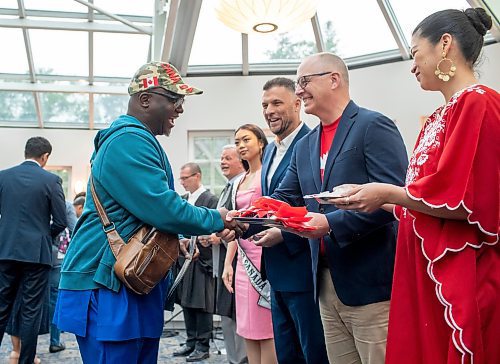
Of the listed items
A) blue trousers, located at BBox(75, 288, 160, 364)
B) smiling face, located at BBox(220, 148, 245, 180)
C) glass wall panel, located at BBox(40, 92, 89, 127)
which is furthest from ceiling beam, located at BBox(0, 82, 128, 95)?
blue trousers, located at BBox(75, 288, 160, 364)

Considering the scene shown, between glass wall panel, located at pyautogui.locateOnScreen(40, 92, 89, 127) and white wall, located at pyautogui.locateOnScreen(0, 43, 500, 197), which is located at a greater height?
glass wall panel, located at pyautogui.locateOnScreen(40, 92, 89, 127)

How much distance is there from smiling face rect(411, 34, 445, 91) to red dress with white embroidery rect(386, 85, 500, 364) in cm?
12

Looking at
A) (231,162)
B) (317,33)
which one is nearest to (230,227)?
(231,162)

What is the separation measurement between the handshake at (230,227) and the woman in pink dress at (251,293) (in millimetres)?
572

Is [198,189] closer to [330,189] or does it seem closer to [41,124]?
[330,189]

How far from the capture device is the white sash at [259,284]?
264 centimetres

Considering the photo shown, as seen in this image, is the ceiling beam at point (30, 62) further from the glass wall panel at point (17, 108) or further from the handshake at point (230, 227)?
→ the handshake at point (230, 227)

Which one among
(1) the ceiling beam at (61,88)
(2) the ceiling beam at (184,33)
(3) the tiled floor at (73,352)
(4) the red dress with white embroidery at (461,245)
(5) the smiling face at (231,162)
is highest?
(1) the ceiling beam at (61,88)

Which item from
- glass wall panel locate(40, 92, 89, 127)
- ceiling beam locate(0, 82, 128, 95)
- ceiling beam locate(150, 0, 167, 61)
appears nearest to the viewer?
ceiling beam locate(150, 0, 167, 61)

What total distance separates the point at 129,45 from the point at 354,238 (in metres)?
7.93

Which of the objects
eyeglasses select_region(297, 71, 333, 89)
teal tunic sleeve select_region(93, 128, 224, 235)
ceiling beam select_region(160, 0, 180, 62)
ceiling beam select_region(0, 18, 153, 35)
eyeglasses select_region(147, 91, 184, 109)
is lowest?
teal tunic sleeve select_region(93, 128, 224, 235)

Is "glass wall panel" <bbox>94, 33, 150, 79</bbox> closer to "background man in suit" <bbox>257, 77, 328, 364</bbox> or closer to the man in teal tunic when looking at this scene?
"background man in suit" <bbox>257, 77, 328, 364</bbox>

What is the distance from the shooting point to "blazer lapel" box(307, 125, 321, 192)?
1970 millimetres

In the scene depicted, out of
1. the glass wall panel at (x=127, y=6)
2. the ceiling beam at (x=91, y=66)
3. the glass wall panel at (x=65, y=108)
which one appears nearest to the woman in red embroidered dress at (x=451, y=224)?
the glass wall panel at (x=127, y=6)
